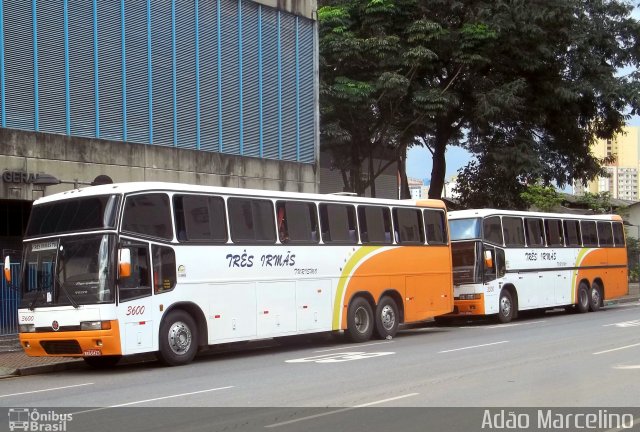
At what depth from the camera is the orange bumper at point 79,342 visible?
14.5m

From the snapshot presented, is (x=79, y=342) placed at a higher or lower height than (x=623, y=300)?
higher

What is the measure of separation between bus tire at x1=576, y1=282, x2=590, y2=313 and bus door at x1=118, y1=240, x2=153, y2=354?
1880 centimetres

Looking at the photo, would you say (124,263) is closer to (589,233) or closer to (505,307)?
(505,307)

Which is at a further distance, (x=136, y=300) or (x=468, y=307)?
(x=468, y=307)

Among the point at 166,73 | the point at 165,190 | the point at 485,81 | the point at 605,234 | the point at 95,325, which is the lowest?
the point at 95,325

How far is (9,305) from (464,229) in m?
12.7

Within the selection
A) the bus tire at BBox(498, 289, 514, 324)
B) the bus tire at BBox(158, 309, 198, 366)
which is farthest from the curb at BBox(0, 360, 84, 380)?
the bus tire at BBox(498, 289, 514, 324)

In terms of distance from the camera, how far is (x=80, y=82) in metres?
22.1

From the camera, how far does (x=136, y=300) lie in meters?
15.0

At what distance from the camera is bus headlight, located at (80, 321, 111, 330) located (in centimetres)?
1449

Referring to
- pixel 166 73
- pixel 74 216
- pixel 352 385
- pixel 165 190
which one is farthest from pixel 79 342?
pixel 166 73

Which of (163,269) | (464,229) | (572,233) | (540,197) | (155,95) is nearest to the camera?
(163,269)

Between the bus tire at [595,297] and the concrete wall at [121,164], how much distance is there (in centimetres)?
1124
